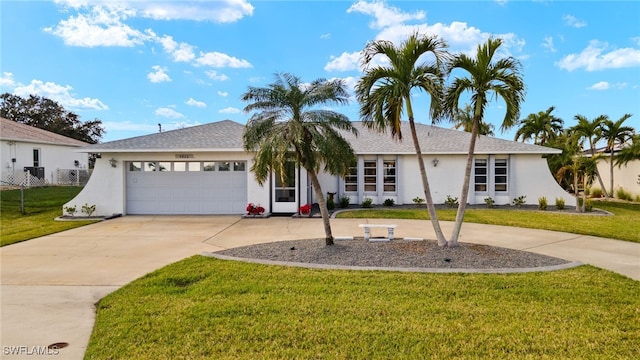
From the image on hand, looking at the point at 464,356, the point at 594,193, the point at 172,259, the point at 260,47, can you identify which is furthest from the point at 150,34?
the point at 594,193

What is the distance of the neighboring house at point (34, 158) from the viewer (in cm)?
2356

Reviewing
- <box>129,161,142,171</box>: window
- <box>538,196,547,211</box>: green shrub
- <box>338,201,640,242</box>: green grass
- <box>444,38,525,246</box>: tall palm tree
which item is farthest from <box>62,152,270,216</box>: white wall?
<box>538,196,547,211</box>: green shrub

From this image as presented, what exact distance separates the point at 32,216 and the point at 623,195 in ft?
105

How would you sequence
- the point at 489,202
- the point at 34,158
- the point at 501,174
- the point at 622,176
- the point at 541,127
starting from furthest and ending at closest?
the point at 541,127 → the point at 34,158 → the point at 622,176 → the point at 501,174 → the point at 489,202

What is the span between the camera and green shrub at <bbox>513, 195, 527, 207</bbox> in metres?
17.4

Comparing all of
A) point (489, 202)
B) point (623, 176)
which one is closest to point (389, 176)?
point (489, 202)

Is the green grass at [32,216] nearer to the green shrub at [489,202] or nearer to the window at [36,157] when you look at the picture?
the window at [36,157]

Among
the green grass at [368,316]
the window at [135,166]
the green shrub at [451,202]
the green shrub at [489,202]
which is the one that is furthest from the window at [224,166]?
the green shrub at [489,202]

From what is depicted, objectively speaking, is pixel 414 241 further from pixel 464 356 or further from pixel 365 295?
pixel 464 356

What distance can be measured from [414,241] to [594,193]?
22.4 m

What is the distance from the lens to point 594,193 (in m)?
23.8

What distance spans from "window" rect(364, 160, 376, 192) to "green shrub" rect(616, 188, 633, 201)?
54.0ft

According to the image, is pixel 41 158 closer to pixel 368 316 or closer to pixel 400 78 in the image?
pixel 400 78

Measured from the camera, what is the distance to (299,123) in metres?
7.65
